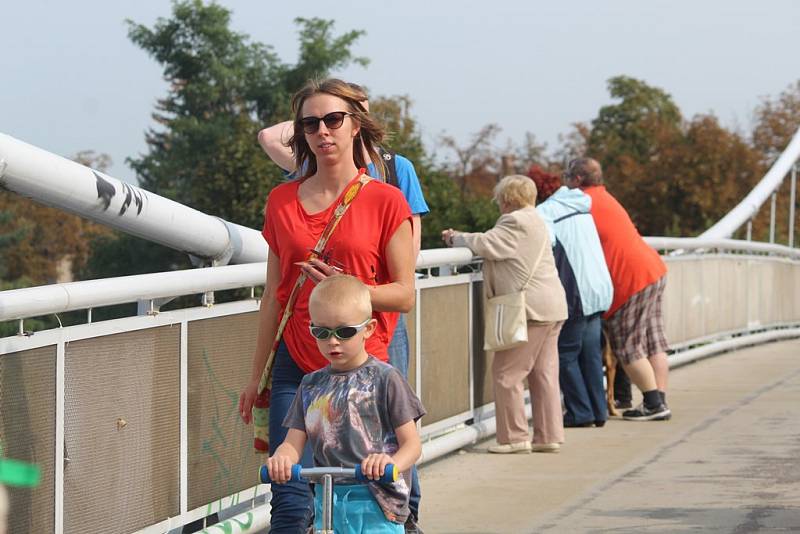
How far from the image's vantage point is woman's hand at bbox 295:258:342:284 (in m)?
4.25

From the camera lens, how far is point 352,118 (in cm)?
450

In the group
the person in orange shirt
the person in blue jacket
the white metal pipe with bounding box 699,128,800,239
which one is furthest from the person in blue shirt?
the white metal pipe with bounding box 699,128,800,239

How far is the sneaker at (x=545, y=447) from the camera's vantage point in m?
8.63

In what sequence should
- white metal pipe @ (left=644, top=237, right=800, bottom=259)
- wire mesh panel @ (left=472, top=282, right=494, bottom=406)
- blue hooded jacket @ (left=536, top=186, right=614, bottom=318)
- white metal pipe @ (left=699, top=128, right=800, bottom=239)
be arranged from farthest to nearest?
white metal pipe @ (left=699, top=128, right=800, bottom=239), white metal pipe @ (left=644, top=237, right=800, bottom=259), blue hooded jacket @ (left=536, top=186, right=614, bottom=318), wire mesh panel @ (left=472, top=282, right=494, bottom=406)

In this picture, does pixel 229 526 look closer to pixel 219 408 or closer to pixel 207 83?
pixel 219 408

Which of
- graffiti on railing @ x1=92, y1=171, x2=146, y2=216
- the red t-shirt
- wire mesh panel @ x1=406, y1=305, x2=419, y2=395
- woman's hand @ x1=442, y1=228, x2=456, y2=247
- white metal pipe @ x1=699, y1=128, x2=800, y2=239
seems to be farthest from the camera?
white metal pipe @ x1=699, y1=128, x2=800, y2=239

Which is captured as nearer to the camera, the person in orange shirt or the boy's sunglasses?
the boy's sunglasses

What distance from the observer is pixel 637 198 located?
54.4 m

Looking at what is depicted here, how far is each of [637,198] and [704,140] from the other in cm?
337

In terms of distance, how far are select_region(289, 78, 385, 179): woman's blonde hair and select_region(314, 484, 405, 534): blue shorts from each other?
1165 mm

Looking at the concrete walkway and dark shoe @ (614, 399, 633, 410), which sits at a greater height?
dark shoe @ (614, 399, 633, 410)

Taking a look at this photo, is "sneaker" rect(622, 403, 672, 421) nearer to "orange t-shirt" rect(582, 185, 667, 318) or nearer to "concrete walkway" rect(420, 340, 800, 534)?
"concrete walkway" rect(420, 340, 800, 534)

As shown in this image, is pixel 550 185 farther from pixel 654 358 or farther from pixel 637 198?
pixel 637 198

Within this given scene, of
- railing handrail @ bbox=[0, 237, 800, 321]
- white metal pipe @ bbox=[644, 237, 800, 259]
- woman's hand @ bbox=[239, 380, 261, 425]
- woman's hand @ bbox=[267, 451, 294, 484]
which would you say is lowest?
woman's hand @ bbox=[267, 451, 294, 484]
